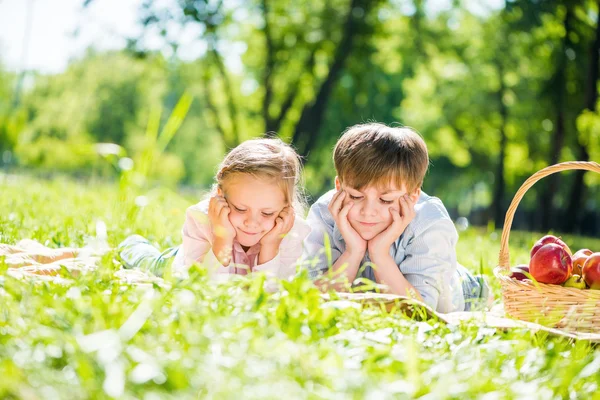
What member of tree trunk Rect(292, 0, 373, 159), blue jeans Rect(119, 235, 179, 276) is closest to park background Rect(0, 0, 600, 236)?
tree trunk Rect(292, 0, 373, 159)

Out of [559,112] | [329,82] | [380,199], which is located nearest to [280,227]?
[380,199]

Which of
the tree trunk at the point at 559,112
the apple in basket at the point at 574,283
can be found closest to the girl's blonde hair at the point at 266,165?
the apple in basket at the point at 574,283

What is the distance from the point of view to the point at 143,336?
1958 millimetres

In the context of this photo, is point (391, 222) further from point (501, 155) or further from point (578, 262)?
point (501, 155)

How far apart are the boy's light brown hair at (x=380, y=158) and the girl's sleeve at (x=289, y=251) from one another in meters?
0.37

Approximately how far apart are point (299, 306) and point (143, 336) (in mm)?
593

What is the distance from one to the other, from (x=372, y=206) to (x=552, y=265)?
1001 mm

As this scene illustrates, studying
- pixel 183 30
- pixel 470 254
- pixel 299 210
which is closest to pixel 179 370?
pixel 299 210

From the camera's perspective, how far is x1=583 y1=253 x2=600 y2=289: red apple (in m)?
3.34

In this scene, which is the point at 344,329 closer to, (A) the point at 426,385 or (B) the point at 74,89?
(A) the point at 426,385

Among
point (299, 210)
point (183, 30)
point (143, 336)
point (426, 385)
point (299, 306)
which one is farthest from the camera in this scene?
point (183, 30)

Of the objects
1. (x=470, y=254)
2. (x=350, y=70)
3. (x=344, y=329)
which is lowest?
(x=470, y=254)

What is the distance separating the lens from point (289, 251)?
12.6 ft

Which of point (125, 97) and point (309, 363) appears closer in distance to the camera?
point (309, 363)
